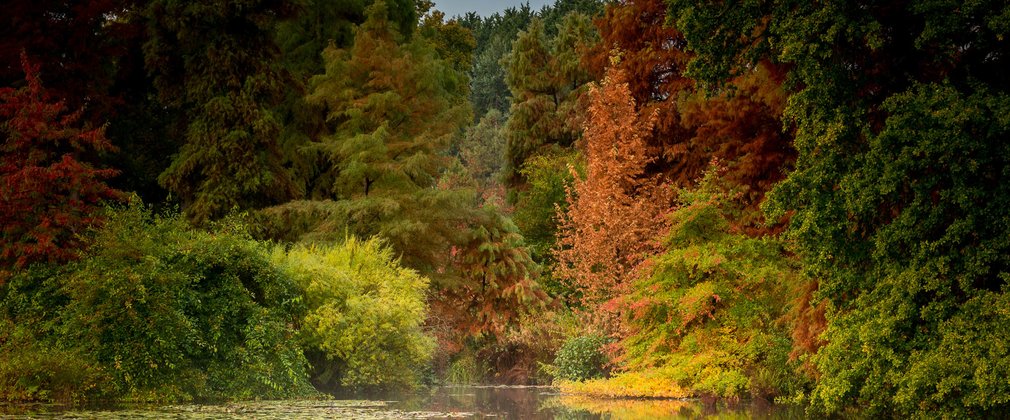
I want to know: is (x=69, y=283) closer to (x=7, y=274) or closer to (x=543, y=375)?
(x=7, y=274)

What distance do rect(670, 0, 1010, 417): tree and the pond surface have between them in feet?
11.5

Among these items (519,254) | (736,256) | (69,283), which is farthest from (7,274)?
(519,254)

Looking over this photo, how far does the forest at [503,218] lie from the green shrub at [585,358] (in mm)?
142

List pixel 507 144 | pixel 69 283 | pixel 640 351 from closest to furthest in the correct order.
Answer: pixel 69 283 < pixel 640 351 < pixel 507 144

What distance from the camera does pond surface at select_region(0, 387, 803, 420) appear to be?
15.3 meters

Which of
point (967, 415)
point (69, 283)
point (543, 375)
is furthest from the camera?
point (543, 375)

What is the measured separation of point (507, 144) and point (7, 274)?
1303 inches

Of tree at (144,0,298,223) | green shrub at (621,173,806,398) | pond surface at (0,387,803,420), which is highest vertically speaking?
tree at (144,0,298,223)

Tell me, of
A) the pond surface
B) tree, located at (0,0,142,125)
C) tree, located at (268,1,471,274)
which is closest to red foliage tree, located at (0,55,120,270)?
tree, located at (0,0,142,125)

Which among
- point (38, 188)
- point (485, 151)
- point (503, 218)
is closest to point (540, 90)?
point (503, 218)

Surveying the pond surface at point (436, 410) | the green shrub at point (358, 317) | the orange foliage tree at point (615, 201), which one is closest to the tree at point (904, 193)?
the pond surface at point (436, 410)

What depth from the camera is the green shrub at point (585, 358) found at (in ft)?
88.4

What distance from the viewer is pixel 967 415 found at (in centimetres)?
1368

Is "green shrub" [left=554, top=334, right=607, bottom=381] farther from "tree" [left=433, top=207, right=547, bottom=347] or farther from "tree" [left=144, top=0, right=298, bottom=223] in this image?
"tree" [left=144, top=0, right=298, bottom=223]
